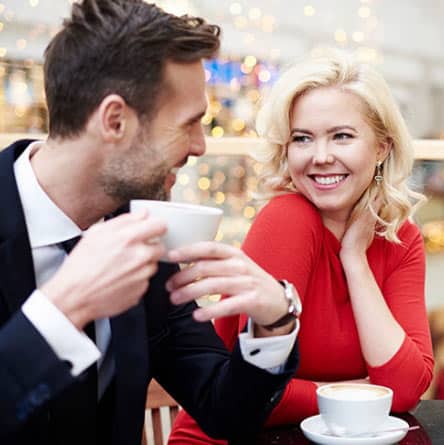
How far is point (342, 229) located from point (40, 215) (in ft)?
2.46

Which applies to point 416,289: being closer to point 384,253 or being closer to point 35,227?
point 384,253

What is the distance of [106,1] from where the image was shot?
1.27 metres

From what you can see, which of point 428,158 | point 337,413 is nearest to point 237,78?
point 428,158

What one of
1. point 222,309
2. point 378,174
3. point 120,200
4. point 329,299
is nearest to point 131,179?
point 120,200

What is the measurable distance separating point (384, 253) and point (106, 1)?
82 centimetres

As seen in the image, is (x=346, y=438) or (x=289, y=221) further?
(x=289, y=221)

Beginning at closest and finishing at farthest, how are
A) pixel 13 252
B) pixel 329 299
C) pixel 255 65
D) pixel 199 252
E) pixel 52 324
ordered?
pixel 52 324 → pixel 199 252 → pixel 13 252 → pixel 329 299 → pixel 255 65

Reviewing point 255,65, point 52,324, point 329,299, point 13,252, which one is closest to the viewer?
point 52,324

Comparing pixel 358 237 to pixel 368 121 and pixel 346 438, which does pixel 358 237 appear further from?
pixel 346 438

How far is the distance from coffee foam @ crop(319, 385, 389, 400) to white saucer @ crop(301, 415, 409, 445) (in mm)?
49

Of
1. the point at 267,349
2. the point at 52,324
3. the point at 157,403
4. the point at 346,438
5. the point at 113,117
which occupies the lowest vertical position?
the point at 157,403

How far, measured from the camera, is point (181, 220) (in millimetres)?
1043

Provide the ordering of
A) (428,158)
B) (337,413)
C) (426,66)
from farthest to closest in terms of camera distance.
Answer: (426,66) < (428,158) < (337,413)

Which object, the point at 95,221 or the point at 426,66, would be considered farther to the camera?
the point at 426,66
